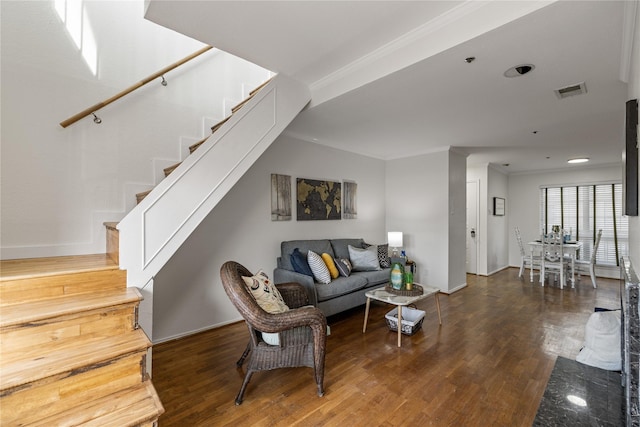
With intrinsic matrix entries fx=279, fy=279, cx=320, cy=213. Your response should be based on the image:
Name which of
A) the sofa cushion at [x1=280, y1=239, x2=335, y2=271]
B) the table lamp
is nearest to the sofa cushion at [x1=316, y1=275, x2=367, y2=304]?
the sofa cushion at [x1=280, y1=239, x2=335, y2=271]

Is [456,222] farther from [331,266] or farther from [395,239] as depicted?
[331,266]

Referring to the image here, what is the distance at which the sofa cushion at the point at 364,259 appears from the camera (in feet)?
13.7

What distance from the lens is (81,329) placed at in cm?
144

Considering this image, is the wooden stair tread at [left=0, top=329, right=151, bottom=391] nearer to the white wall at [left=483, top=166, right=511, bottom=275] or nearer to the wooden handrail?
the wooden handrail

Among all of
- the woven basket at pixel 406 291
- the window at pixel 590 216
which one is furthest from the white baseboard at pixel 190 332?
the window at pixel 590 216

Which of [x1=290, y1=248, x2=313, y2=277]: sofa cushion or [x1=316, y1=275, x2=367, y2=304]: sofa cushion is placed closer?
[x1=316, y1=275, x2=367, y2=304]: sofa cushion

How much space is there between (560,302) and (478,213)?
238 cm

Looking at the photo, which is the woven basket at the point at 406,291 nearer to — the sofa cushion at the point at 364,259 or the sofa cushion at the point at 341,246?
the sofa cushion at the point at 364,259

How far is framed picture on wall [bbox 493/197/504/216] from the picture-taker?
21.5 ft

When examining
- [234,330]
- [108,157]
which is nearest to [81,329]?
[108,157]

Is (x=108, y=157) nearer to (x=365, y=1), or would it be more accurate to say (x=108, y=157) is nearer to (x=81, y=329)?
(x=81, y=329)

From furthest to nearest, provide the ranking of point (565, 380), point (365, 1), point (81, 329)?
point (565, 380), point (365, 1), point (81, 329)

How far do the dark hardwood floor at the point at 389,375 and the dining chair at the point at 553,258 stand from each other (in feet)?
5.99

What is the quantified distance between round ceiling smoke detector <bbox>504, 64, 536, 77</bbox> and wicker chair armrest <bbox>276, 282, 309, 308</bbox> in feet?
8.56
